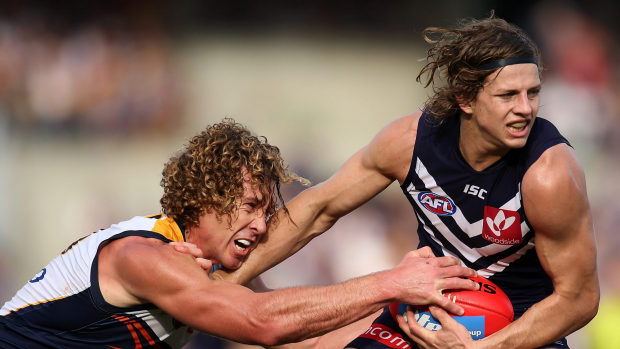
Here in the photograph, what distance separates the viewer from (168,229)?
4184 millimetres

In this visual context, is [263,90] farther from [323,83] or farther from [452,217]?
[452,217]

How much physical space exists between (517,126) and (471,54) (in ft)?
1.83

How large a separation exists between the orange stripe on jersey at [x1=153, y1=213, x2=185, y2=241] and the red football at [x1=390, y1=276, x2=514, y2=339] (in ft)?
5.32

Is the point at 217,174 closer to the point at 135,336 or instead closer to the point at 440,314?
the point at 135,336

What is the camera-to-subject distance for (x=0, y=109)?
9508 mm

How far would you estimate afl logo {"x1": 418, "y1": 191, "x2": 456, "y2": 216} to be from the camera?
427 centimetres

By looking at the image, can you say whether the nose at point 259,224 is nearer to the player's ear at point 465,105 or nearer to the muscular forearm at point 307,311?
the muscular forearm at point 307,311

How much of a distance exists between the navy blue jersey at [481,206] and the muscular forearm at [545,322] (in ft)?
1.32

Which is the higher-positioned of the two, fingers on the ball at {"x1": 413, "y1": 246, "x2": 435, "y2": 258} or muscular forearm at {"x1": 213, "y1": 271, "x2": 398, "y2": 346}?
fingers on the ball at {"x1": 413, "y1": 246, "x2": 435, "y2": 258}

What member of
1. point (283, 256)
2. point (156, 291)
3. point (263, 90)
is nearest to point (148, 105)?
point (263, 90)

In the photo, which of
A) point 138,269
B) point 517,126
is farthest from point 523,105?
point 138,269

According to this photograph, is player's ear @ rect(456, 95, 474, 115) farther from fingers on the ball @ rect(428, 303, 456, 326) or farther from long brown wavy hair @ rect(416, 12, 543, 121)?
fingers on the ball @ rect(428, 303, 456, 326)

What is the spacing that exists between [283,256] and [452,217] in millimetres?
1370

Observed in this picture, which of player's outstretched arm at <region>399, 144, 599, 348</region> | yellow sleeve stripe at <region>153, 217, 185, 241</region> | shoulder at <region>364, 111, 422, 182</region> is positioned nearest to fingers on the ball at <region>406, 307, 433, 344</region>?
player's outstretched arm at <region>399, 144, 599, 348</region>
